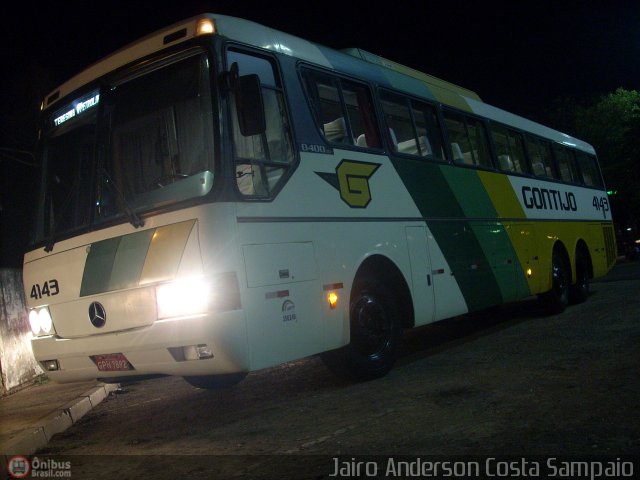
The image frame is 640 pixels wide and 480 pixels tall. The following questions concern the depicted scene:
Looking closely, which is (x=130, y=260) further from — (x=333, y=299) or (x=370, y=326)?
(x=370, y=326)

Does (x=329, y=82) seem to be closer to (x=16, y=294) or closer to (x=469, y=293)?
(x=469, y=293)

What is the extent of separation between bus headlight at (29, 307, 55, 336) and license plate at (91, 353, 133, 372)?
2.23ft

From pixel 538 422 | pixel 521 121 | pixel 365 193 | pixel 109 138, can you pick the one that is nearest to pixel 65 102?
pixel 109 138

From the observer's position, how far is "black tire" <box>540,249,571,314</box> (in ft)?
36.7

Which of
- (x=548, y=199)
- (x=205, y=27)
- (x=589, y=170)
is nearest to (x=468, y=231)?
(x=548, y=199)

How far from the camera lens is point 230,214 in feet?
16.5

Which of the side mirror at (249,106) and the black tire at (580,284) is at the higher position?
the side mirror at (249,106)

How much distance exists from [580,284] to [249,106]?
947 centimetres

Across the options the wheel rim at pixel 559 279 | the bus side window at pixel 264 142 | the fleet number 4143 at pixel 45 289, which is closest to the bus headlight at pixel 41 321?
the fleet number 4143 at pixel 45 289

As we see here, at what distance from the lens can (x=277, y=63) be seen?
19.5 feet

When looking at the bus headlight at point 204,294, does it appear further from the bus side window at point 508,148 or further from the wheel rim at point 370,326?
the bus side window at point 508,148

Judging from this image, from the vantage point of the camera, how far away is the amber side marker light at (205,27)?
5.32 meters

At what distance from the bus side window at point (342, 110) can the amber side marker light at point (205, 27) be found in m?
1.22

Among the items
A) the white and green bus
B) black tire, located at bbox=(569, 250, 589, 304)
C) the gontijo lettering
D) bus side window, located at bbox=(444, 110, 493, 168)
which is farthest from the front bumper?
black tire, located at bbox=(569, 250, 589, 304)
